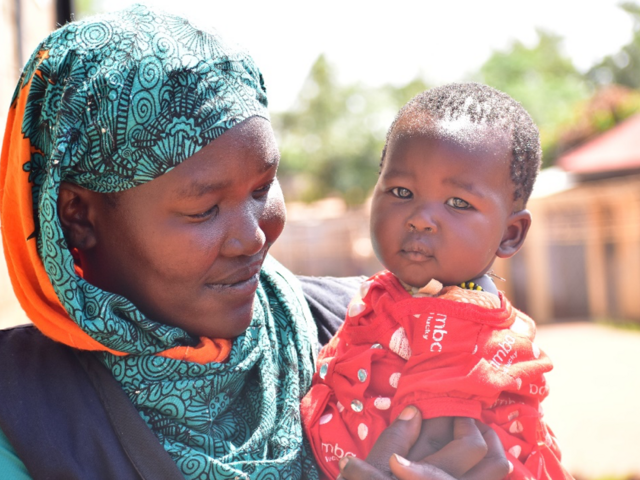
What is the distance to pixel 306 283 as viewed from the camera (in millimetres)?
2436

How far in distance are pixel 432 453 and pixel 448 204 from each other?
0.66 meters

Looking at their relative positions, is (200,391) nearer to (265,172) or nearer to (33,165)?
(265,172)

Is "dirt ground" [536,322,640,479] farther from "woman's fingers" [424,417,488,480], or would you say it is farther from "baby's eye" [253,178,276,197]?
"baby's eye" [253,178,276,197]

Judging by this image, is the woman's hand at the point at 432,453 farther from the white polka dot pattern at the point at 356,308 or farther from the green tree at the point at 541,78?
the green tree at the point at 541,78

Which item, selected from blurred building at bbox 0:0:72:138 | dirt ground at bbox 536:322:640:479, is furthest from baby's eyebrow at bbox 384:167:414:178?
dirt ground at bbox 536:322:640:479

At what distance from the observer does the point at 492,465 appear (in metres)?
1.73

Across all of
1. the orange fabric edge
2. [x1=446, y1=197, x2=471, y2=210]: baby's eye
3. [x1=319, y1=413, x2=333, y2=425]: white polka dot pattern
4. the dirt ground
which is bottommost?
the dirt ground

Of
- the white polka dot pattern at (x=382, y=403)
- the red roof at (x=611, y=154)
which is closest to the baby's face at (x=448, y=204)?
the white polka dot pattern at (x=382, y=403)

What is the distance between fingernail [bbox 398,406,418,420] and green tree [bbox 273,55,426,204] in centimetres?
2237

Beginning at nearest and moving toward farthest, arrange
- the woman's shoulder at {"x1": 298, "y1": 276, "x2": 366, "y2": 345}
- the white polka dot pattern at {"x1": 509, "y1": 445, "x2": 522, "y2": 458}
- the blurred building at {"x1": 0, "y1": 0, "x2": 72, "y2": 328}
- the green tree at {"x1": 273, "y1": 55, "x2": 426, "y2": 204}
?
the white polka dot pattern at {"x1": 509, "y1": 445, "x2": 522, "y2": 458} → the woman's shoulder at {"x1": 298, "y1": 276, "x2": 366, "y2": 345} → the blurred building at {"x1": 0, "y1": 0, "x2": 72, "y2": 328} → the green tree at {"x1": 273, "y1": 55, "x2": 426, "y2": 204}

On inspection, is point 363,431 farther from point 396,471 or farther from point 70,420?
point 70,420

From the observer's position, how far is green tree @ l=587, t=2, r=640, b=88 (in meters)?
43.0

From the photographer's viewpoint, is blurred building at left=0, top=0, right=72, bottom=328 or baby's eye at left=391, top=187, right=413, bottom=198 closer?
baby's eye at left=391, top=187, right=413, bottom=198

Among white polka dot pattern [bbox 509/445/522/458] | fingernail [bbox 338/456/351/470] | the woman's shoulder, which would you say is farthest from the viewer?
the woman's shoulder
